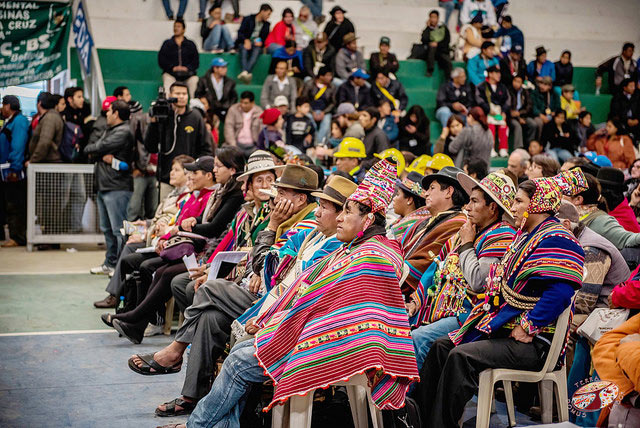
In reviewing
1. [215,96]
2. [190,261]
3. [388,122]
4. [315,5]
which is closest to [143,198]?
[215,96]

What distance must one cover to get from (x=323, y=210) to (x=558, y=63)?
11854 millimetres

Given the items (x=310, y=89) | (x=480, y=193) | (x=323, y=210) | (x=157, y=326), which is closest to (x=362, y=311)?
(x=323, y=210)

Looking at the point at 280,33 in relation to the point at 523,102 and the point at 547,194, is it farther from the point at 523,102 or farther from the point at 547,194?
the point at 547,194

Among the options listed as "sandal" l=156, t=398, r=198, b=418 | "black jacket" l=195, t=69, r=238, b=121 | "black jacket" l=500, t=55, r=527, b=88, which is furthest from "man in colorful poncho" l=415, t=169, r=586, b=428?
"black jacket" l=500, t=55, r=527, b=88

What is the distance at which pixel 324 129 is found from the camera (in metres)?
11.6

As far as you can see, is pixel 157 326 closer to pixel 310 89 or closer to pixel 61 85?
pixel 310 89

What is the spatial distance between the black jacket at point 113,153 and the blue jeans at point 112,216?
0.08 meters

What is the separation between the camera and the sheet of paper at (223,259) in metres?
5.18

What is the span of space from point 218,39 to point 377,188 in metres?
10.4

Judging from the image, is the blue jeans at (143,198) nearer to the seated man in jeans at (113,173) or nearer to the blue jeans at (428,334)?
the seated man in jeans at (113,173)

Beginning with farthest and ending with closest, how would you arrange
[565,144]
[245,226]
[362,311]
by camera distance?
[565,144] → [245,226] → [362,311]

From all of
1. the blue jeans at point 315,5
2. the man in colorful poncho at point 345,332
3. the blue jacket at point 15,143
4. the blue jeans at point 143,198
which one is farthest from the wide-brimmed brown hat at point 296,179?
the blue jeans at point 315,5

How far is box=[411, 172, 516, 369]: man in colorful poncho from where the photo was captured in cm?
402

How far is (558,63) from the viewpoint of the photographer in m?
14.8
